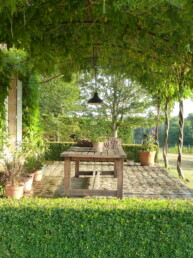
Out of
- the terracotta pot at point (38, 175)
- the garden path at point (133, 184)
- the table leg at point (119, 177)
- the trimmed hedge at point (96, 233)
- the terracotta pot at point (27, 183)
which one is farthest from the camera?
the terracotta pot at point (38, 175)

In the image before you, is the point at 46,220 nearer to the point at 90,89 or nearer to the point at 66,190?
the point at 66,190

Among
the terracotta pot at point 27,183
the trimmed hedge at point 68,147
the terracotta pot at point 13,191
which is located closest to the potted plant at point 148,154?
the trimmed hedge at point 68,147

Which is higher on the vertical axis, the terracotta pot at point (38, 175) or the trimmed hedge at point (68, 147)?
the trimmed hedge at point (68, 147)

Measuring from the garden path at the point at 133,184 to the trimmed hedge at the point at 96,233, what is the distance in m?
2.75

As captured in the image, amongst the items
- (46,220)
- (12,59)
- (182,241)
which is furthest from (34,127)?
(182,241)

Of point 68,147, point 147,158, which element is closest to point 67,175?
point 147,158

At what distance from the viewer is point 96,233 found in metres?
2.92

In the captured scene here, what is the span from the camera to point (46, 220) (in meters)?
2.95

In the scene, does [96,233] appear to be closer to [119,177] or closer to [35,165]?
[119,177]

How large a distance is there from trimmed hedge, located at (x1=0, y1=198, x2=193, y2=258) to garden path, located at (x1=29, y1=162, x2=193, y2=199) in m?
2.75

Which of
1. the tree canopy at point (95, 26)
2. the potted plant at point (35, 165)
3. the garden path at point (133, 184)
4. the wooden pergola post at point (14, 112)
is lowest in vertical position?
the garden path at point (133, 184)

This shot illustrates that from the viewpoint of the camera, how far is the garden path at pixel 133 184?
5.97 meters

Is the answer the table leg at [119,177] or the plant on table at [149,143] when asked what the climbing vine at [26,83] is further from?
the plant on table at [149,143]

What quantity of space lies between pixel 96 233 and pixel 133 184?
13.7 ft
